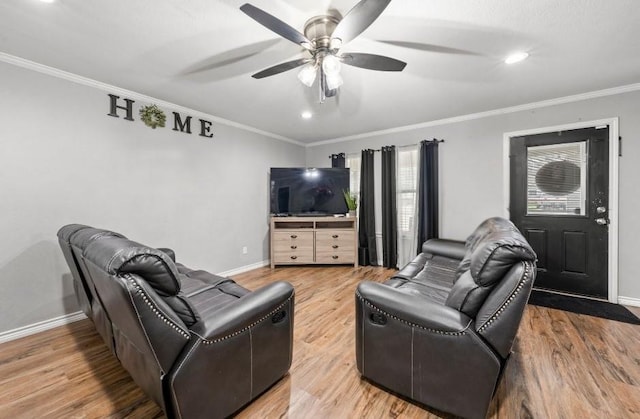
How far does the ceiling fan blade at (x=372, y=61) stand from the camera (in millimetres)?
1719

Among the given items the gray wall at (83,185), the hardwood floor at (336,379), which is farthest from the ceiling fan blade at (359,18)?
the gray wall at (83,185)

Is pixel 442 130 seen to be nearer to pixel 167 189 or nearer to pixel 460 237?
pixel 460 237

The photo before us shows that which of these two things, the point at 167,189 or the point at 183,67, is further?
the point at 167,189

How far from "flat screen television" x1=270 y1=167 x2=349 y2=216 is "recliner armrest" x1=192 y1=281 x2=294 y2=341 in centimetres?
290

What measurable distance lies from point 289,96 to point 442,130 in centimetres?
240

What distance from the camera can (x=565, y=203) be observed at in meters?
3.08

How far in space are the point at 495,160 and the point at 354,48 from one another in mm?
2626

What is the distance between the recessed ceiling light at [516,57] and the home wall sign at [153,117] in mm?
3485

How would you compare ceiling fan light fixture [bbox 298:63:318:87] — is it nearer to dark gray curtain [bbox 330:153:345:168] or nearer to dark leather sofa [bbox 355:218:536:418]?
dark leather sofa [bbox 355:218:536:418]

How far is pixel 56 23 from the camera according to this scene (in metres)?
1.75

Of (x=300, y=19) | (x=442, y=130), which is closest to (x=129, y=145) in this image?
(x=300, y=19)

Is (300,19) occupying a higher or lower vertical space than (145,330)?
higher

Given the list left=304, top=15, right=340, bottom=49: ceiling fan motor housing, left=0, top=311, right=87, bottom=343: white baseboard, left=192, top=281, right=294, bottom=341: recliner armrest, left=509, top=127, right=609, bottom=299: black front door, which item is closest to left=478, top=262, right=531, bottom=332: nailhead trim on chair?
left=192, top=281, right=294, bottom=341: recliner armrest

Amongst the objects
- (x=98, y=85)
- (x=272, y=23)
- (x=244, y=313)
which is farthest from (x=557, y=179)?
(x=98, y=85)
